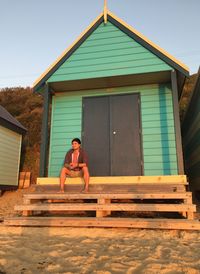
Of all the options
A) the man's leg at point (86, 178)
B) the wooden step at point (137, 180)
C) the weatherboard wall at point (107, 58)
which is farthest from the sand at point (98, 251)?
the weatherboard wall at point (107, 58)

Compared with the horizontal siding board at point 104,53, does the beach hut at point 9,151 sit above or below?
below

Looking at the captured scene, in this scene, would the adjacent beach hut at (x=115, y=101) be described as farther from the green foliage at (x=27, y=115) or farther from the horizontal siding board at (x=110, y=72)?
the green foliage at (x=27, y=115)

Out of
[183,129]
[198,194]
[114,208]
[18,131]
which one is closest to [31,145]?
[18,131]

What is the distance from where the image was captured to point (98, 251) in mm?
2869

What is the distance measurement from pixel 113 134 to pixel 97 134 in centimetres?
46

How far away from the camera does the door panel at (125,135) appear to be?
251 inches

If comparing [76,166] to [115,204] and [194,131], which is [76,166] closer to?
[115,204]

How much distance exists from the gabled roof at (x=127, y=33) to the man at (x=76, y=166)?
2.16 meters

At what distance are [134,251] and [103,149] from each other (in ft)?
12.9

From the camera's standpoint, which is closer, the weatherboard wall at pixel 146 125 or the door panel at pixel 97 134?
the weatherboard wall at pixel 146 125

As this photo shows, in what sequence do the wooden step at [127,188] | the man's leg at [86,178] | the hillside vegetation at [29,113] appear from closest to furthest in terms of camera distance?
the wooden step at [127,188] < the man's leg at [86,178] < the hillside vegetation at [29,113]

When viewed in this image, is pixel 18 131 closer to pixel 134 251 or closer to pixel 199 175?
pixel 199 175

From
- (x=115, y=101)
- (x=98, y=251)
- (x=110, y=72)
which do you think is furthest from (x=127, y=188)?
(x=110, y=72)

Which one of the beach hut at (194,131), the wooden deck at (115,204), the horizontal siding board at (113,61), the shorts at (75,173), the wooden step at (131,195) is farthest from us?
the beach hut at (194,131)
